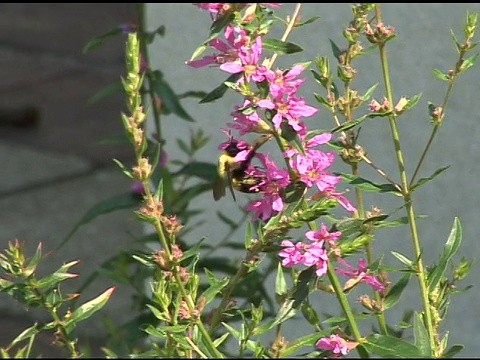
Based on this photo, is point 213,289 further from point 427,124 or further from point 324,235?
point 427,124

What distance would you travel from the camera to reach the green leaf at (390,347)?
3.93 feet

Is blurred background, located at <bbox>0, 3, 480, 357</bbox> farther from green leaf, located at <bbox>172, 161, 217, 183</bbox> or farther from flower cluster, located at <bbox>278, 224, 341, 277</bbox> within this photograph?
flower cluster, located at <bbox>278, 224, 341, 277</bbox>

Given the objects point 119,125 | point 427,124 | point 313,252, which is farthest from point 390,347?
point 119,125

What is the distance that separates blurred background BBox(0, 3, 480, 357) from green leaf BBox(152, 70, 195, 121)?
16 cm

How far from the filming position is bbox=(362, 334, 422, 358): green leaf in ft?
3.93

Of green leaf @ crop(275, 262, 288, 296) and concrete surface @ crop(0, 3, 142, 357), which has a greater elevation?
green leaf @ crop(275, 262, 288, 296)

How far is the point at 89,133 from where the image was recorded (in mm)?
4297

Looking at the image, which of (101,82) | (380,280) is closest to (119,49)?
(101,82)

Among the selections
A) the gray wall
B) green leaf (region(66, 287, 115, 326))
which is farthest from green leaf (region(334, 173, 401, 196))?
the gray wall

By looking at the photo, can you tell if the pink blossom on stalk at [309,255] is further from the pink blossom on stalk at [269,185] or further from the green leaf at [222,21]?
the green leaf at [222,21]

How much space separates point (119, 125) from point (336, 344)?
3058mm

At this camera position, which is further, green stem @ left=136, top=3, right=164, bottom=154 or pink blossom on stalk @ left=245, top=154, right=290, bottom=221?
green stem @ left=136, top=3, right=164, bottom=154

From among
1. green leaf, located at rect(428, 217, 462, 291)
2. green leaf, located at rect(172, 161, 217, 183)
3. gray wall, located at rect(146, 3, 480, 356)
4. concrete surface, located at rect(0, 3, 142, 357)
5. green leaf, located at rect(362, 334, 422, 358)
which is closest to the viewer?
green leaf, located at rect(362, 334, 422, 358)

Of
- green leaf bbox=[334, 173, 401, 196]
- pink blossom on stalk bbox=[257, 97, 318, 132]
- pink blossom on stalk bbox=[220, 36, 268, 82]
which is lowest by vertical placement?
green leaf bbox=[334, 173, 401, 196]
